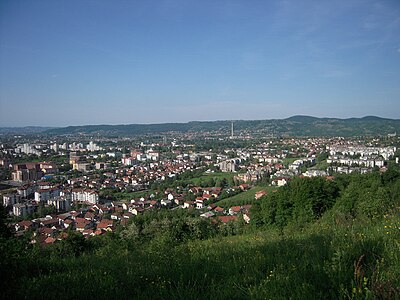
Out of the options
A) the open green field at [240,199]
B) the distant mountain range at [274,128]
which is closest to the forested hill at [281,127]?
the distant mountain range at [274,128]

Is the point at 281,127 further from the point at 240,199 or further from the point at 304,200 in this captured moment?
the point at 304,200

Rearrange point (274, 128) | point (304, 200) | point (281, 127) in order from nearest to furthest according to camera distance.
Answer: point (304, 200), point (281, 127), point (274, 128)

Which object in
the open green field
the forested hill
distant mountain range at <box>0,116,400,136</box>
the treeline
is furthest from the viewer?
distant mountain range at <box>0,116,400,136</box>

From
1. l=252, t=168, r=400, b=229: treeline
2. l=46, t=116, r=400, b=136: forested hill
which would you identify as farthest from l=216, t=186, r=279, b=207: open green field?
l=46, t=116, r=400, b=136: forested hill

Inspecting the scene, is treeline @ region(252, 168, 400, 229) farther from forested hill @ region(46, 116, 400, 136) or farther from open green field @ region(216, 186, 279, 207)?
forested hill @ region(46, 116, 400, 136)

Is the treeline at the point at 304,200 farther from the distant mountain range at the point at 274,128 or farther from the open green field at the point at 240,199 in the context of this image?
the distant mountain range at the point at 274,128

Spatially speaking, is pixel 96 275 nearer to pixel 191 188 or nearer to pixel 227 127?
pixel 191 188

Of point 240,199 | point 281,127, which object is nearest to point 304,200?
point 240,199
